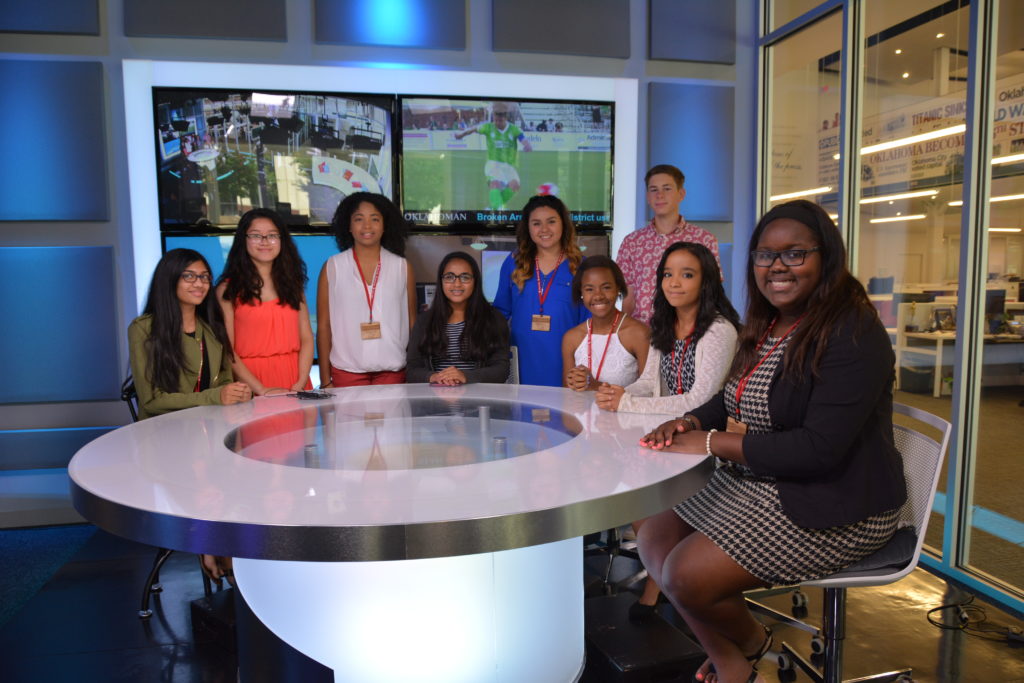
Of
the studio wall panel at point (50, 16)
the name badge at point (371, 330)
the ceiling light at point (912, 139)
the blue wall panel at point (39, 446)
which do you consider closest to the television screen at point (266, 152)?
the studio wall panel at point (50, 16)

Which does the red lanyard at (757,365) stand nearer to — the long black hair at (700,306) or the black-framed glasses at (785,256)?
the black-framed glasses at (785,256)

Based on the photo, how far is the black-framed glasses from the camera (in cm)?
165

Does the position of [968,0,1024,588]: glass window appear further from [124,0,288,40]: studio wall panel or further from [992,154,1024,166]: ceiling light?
[124,0,288,40]: studio wall panel

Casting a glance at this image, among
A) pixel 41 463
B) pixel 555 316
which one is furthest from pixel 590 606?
pixel 41 463

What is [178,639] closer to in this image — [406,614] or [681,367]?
[406,614]

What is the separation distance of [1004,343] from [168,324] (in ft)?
10.5

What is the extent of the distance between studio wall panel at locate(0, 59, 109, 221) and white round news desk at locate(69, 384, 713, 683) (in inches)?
91.5

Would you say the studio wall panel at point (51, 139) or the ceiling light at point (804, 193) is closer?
the studio wall panel at point (51, 139)

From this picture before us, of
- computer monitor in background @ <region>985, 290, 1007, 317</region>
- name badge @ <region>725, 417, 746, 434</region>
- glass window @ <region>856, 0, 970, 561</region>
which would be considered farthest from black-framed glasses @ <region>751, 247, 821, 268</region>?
glass window @ <region>856, 0, 970, 561</region>

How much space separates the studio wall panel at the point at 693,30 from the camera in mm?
→ 4059

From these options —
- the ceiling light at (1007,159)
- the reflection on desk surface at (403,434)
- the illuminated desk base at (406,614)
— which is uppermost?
the ceiling light at (1007,159)

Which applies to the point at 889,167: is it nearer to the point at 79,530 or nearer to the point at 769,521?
the point at 769,521

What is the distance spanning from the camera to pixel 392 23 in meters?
3.78

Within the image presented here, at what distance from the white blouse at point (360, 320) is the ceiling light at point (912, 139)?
93.9 inches
